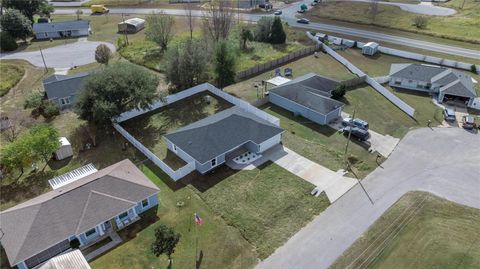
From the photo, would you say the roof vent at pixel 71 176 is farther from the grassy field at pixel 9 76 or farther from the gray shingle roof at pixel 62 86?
the grassy field at pixel 9 76

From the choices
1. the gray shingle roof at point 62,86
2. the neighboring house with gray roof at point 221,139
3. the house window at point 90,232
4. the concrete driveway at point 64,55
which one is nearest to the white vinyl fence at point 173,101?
the neighboring house with gray roof at point 221,139

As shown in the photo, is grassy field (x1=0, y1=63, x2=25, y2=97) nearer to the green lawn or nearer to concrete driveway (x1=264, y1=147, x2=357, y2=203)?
the green lawn

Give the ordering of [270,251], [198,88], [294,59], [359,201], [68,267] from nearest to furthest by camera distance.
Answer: [68,267] → [270,251] → [359,201] → [198,88] → [294,59]

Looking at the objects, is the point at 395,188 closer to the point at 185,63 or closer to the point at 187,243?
the point at 187,243

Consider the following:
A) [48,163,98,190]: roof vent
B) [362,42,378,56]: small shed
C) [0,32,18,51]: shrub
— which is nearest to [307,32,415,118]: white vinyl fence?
[362,42,378,56]: small shed

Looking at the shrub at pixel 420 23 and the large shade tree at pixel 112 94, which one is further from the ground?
the shrub at pixel 420 23

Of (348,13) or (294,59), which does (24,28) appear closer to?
(294,59)

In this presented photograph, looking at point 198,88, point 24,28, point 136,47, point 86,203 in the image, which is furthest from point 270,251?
point 24,28
